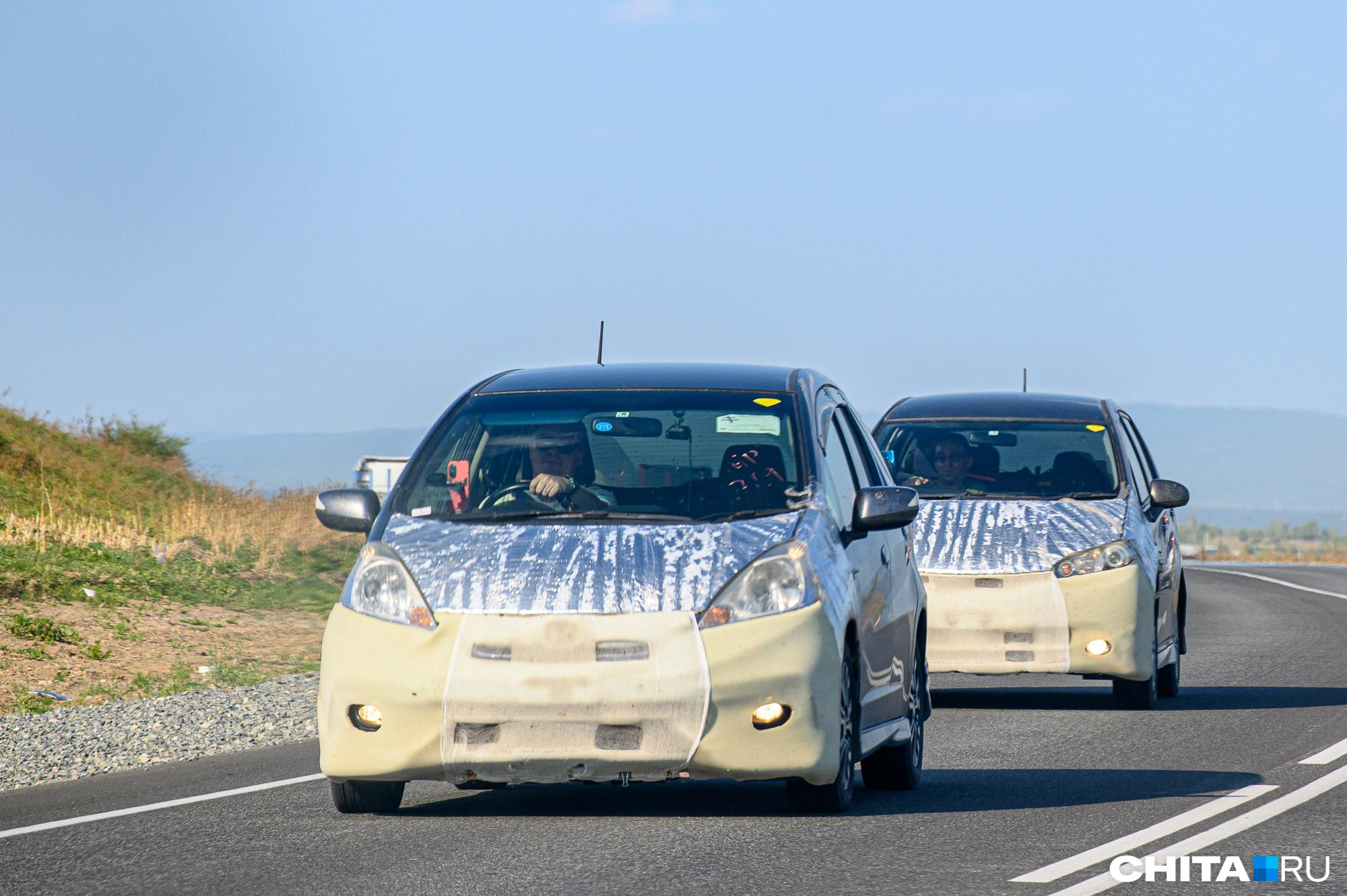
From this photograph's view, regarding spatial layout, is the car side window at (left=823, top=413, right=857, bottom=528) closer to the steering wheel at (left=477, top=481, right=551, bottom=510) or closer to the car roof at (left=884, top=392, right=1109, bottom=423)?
the steering wheel at (left=477, top=481, right=551, bottom=510)

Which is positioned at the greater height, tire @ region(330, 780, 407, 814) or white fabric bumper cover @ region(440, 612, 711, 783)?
white fabric bumper cover @ region(440, 612, 711, 783)

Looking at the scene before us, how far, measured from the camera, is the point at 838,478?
843 cm

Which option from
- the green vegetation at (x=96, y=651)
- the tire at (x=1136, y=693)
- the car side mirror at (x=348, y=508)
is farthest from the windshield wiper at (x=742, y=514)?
the green vegetation at (x=96, y=651)

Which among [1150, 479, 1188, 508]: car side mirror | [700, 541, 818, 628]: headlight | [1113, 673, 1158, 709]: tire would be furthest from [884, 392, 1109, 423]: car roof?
[700, 541, 818, 628]: headlight

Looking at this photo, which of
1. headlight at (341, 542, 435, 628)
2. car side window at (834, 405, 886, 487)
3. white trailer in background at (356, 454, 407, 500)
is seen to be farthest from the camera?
white trailer in background at (356, 454, 407, 500)

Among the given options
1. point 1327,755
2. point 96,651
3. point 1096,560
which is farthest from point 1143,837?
point 96,651

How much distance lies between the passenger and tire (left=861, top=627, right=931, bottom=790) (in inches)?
173

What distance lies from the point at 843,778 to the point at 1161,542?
6441 mm

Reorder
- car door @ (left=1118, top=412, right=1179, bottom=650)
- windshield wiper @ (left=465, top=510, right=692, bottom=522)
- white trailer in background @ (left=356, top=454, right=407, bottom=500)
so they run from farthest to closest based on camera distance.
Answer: white trailer in background @ (left=356, top=454, right=407, bottom=500), car door @ (left=1118, top=412, right=1179, bottom=650), windshield wiper @ (left=465, top=510, right=692, bottom=522)

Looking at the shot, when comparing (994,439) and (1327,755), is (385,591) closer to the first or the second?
(1327,755)

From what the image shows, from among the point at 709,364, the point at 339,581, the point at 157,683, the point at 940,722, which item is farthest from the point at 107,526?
the point at 709,364

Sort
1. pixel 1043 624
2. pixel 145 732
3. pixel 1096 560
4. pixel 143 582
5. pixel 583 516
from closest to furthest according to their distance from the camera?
pixel 583 516 < pixel 145 732 < pixel 1043 624 < pixel 1096 560 < pixel 143 582

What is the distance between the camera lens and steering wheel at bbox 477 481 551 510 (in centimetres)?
804

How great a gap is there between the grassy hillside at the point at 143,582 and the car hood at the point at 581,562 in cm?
815
